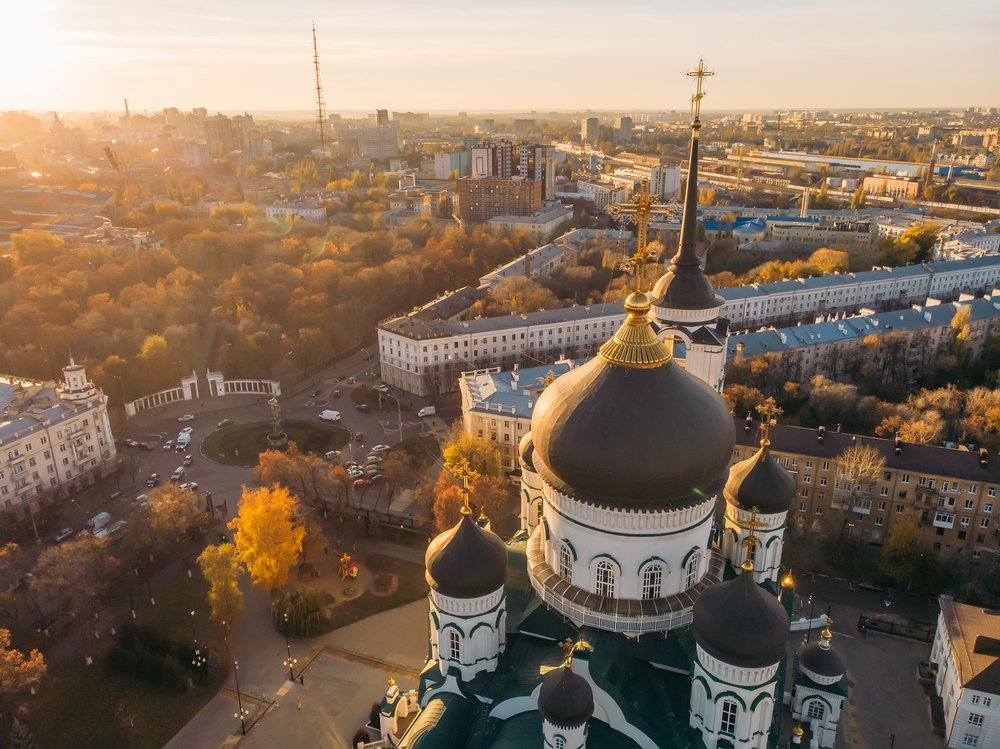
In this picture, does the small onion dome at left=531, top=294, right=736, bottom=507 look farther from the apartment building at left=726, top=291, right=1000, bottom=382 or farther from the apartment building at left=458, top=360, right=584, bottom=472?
the apartment building at left=726, top=291, right=1000, bottom=382

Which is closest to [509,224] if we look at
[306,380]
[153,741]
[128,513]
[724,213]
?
[724,213]

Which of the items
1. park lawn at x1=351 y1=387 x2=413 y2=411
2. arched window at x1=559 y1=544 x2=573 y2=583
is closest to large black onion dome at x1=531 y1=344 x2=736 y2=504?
arched window at x1=559 y1=544 x2=573 y2=583

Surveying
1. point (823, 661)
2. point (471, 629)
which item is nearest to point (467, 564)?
point (471, 629)

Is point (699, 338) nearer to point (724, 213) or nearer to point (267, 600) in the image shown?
point (267, 600)

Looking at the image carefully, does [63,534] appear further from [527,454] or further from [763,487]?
[763,487]

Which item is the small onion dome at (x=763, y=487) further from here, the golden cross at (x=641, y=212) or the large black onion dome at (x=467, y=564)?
the large black onion dome at (x=467, y=564)
